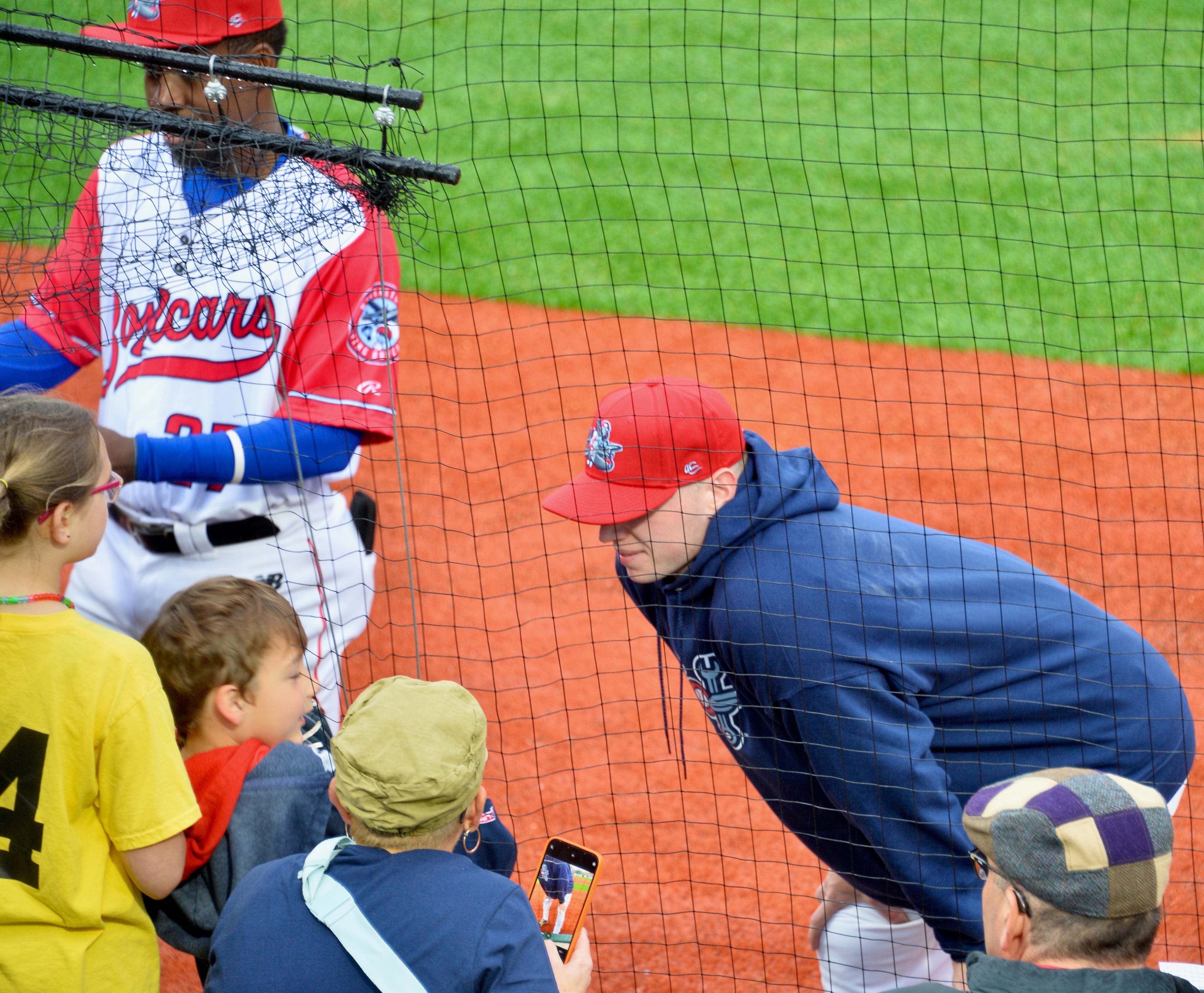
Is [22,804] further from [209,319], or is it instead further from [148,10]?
[148,10]

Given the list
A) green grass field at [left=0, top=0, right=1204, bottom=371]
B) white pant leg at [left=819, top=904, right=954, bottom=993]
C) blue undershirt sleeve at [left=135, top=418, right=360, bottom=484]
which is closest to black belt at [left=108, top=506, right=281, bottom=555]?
blue undershirt sleeve at [left=135, top=418, right=360, bottom=484]

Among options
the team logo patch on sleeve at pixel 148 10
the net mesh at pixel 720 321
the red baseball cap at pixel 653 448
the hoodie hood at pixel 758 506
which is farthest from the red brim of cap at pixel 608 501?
the team logo patch on sleeve at pixel 148 10

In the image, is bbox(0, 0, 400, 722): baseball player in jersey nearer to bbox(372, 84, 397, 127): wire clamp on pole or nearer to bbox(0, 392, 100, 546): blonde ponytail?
bbox(372, 84, 397, 127): wire clamp on pole

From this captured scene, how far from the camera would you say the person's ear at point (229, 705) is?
1.80 m

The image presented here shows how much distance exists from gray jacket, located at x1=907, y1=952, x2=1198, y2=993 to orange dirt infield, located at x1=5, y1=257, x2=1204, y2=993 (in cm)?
156

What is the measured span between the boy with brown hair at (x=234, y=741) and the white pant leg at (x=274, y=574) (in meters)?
0.50

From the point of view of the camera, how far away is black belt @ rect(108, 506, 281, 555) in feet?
7.98

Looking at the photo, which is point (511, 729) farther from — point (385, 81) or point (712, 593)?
point (385, 81)

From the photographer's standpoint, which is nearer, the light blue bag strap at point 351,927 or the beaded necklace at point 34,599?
the light blue bag strap at point 351,927

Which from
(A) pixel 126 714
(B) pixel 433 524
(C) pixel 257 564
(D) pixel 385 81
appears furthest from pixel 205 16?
(D) pixel 385 81

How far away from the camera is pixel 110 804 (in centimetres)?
152

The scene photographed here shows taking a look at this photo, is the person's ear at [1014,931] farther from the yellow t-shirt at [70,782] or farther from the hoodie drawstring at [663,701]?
the yellow t-shirt at [70,782]

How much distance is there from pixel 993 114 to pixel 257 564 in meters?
6.13

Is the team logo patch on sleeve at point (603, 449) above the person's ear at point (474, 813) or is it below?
above
